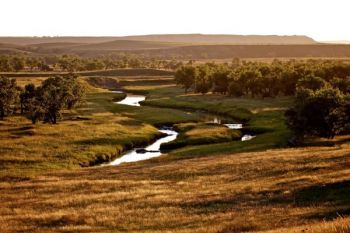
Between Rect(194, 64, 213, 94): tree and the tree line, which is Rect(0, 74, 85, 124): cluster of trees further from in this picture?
Rect(194, 64, 213, 94): tree

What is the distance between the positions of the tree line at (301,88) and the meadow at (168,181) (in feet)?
13.0

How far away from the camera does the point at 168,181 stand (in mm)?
49000

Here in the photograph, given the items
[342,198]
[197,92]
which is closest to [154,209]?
[342,198]

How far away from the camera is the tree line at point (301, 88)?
7519 centimetres

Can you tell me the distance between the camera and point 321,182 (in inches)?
1490

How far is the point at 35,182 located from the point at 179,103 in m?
89.6

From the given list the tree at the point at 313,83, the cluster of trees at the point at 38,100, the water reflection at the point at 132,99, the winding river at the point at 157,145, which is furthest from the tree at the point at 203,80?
the cluster of trees at the point at 38,100

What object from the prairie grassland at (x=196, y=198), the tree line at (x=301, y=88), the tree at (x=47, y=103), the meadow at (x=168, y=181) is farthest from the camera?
the tree at (x=47, y=103)

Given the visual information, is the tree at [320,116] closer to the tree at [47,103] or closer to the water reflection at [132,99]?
the tree at [47,103]

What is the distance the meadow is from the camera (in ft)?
98.1

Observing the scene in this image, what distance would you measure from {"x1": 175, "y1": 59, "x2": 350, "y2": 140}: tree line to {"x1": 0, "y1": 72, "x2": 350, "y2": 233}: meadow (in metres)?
3.97

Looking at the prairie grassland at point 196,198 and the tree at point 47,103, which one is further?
the tree at point 47,103

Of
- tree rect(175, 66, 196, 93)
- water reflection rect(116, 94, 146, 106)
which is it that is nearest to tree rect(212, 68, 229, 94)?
tree rect(175, 66, 196, 93)

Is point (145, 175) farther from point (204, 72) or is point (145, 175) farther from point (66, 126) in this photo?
point (204, 72)
